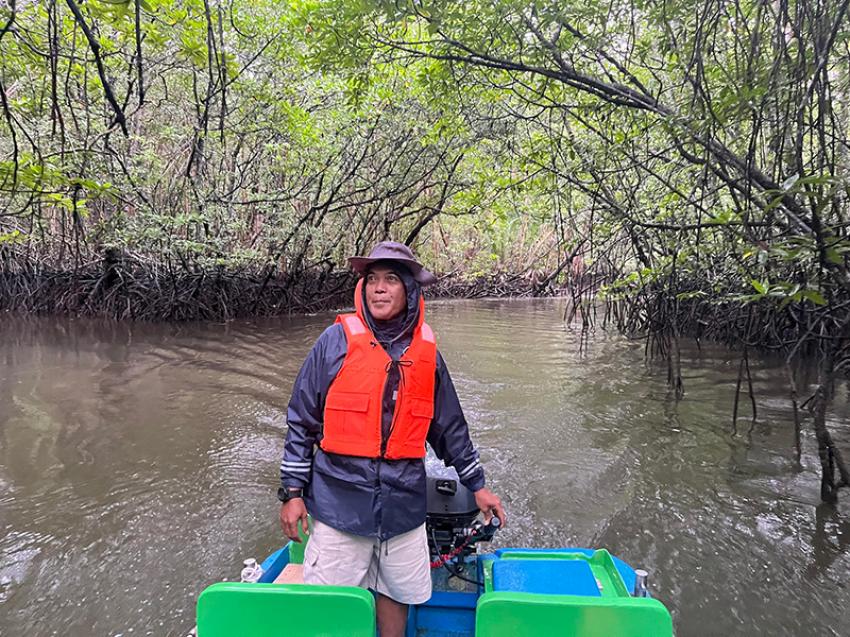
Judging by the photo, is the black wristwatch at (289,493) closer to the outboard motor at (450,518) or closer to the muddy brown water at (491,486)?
the outboard motor at (450,518)

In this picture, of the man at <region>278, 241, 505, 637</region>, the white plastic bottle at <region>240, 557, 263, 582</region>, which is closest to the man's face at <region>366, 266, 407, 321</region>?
the man at <region>278, 241, 505, 637</region>

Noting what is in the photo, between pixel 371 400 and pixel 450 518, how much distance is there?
602mm

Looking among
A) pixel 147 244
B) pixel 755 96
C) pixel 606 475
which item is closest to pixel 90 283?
pixel 147 244

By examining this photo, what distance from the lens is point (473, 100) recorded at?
22.1 feet

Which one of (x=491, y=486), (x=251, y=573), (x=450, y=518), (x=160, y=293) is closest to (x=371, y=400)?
(x=450, y=518)

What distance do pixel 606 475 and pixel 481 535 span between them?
2.40 metres

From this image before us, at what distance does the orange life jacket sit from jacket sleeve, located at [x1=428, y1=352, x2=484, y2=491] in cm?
12

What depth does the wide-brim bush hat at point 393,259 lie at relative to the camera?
5.90ft

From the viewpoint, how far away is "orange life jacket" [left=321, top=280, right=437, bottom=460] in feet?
5.69

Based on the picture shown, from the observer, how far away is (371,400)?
1.75m

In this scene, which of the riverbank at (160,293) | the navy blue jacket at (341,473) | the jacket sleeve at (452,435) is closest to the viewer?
the navy blue jacket at (341,473)

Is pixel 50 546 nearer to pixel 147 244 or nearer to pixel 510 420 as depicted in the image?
pixel 510 420

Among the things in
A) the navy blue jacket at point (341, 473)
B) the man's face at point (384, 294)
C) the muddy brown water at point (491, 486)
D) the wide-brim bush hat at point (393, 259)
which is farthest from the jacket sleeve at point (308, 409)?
the muddy brown water at point (491, 486)

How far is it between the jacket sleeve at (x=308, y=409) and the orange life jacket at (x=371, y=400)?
0.14 ft
